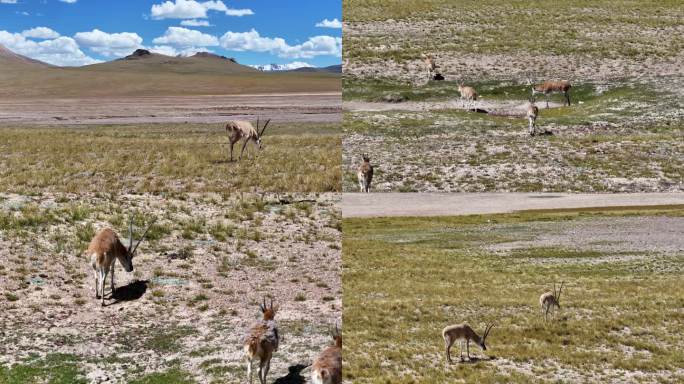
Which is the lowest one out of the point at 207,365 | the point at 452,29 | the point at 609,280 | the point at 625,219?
the point at 207,365

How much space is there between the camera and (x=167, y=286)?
13422 millimetres

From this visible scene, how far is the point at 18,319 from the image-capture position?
11711 mm

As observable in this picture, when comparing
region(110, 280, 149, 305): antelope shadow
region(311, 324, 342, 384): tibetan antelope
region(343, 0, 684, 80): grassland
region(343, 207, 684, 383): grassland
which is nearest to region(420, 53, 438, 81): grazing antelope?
region(343, 0, 684, 80): grassland

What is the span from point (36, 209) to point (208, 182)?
4.22 meters

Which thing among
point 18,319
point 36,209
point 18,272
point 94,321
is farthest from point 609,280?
point 36,209

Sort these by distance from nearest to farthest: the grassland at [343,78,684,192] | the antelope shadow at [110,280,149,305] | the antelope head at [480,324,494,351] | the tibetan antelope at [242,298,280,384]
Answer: the grassland at [343,78,684,192] → the antelope head at [480,324,494,351] → the tibetan antelope at [242,298,280,384] → the antelope shadow at [110,280,149,305]

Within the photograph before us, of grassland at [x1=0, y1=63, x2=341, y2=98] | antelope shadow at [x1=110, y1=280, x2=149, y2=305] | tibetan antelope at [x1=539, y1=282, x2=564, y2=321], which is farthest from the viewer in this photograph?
grassland at [x1=0, y1=63, x2=341, y2=98]

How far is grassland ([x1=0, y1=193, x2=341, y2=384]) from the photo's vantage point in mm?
9977

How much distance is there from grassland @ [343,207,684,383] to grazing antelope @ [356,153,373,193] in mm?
1313

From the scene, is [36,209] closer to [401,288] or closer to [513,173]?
[401,288]

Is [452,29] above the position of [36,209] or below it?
above

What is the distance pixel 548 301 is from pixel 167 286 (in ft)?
27.5

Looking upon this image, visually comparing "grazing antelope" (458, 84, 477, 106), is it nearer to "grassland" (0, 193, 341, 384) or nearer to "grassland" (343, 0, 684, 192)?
"grassland" (343, 0, 684, 192)

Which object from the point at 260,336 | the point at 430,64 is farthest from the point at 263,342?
the point at 430,64
